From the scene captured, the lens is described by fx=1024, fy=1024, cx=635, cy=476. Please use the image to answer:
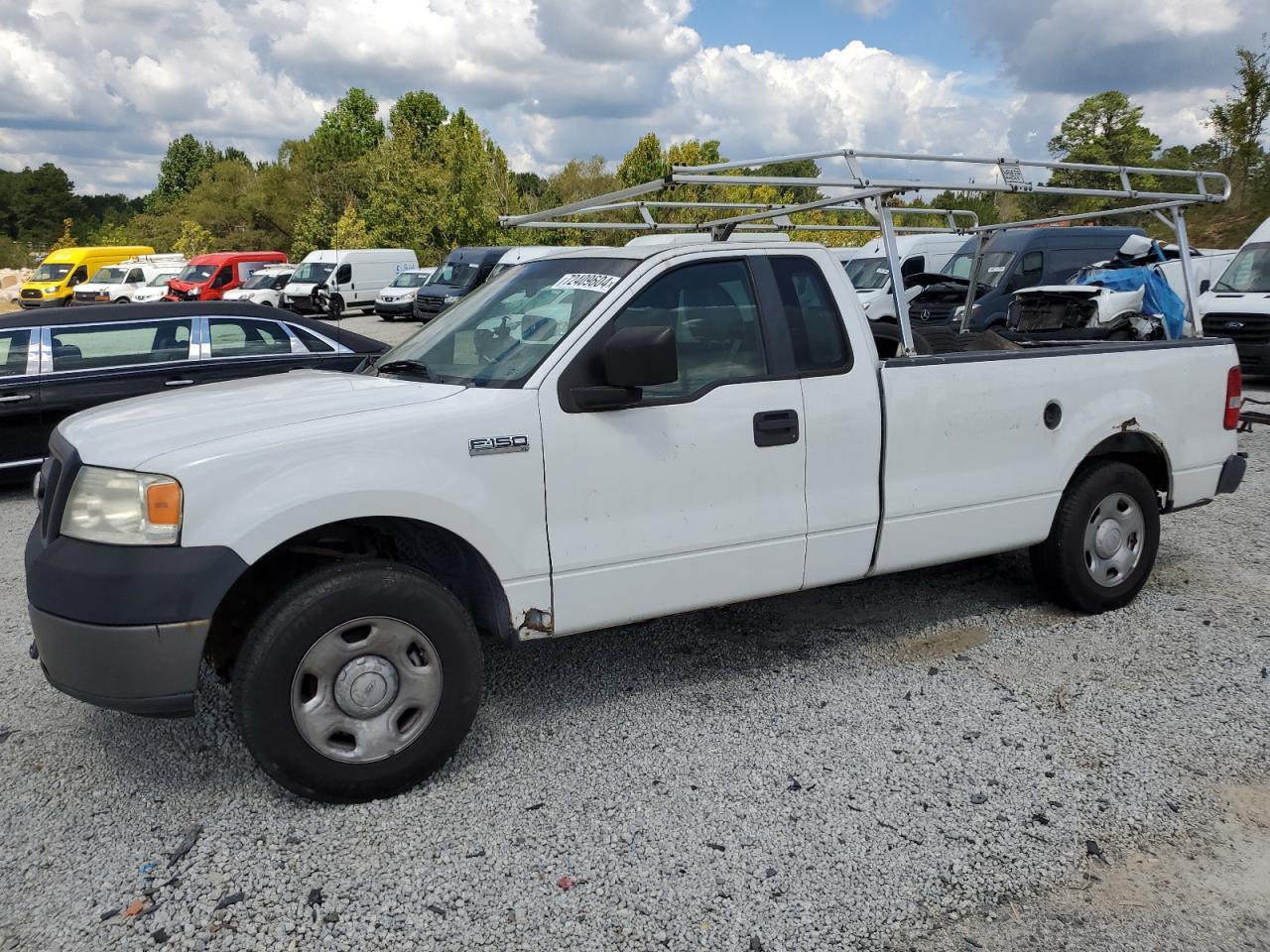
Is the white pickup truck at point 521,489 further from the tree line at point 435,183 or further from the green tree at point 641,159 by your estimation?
the green tree at point 641,159

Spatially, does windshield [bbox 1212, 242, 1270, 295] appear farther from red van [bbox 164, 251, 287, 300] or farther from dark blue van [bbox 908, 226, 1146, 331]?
red van [bbox 164, 251, 287, 300]

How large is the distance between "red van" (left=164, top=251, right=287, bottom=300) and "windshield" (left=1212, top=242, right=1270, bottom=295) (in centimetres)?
2941

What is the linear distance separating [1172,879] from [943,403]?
2.15m

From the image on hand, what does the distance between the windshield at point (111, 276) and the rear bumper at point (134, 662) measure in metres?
39.0

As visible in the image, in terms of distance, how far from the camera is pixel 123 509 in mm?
3246

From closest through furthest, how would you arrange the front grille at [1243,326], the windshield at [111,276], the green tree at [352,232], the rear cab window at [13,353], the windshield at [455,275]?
the rear cab window at [13,353]
the front grille at [1243,326]
the windshield at [455,275]
the windshield at [111,276]
the green tree at [352,232]

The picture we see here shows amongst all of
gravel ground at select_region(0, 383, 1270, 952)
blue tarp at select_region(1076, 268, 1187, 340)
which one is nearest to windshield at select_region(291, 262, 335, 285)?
blue tarp at select_region(1076, 268, 1187, 340)

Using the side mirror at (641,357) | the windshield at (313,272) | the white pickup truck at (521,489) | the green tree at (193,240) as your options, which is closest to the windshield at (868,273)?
the white pickup truck at (521,489)

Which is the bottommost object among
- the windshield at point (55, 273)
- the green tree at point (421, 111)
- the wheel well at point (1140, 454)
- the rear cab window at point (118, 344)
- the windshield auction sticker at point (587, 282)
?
the wheel well at point (1140, 454)

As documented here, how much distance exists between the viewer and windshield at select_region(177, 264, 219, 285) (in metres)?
35.5

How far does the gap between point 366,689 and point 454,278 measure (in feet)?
84.8

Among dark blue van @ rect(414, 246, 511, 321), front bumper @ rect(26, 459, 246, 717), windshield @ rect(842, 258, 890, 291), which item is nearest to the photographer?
front bumper @ rect(26, 459, 246, 717)

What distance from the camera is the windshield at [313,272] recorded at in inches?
1234

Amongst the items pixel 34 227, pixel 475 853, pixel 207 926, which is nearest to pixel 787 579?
pixel 475 853
